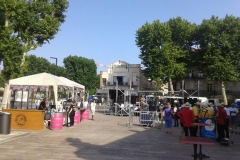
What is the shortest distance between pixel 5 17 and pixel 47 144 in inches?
601

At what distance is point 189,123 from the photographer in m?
10.5

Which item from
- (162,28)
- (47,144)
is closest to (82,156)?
(47,144)

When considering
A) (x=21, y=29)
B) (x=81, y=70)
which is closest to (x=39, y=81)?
(x=21, y=29)

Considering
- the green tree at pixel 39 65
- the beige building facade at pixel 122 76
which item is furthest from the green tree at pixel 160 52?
the green tree at pixel 39 65

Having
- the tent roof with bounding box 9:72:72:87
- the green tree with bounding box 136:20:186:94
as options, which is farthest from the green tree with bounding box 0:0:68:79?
the green tree with bounding box 136:20:186:94

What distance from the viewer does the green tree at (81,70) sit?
67.6 m

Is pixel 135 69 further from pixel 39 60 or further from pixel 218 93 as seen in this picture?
pixel 39 60

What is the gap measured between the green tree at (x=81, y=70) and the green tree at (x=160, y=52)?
26996 millimetres

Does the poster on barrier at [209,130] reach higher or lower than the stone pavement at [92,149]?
higher

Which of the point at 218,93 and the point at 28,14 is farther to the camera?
the point at 218,93

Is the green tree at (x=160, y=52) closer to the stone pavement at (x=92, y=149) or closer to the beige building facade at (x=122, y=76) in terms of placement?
the beige building facade at (x=122, y=76)

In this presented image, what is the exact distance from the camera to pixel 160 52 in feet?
138

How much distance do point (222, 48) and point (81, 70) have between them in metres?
37.5

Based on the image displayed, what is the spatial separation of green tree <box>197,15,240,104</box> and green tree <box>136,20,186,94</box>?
4623 millimetres
